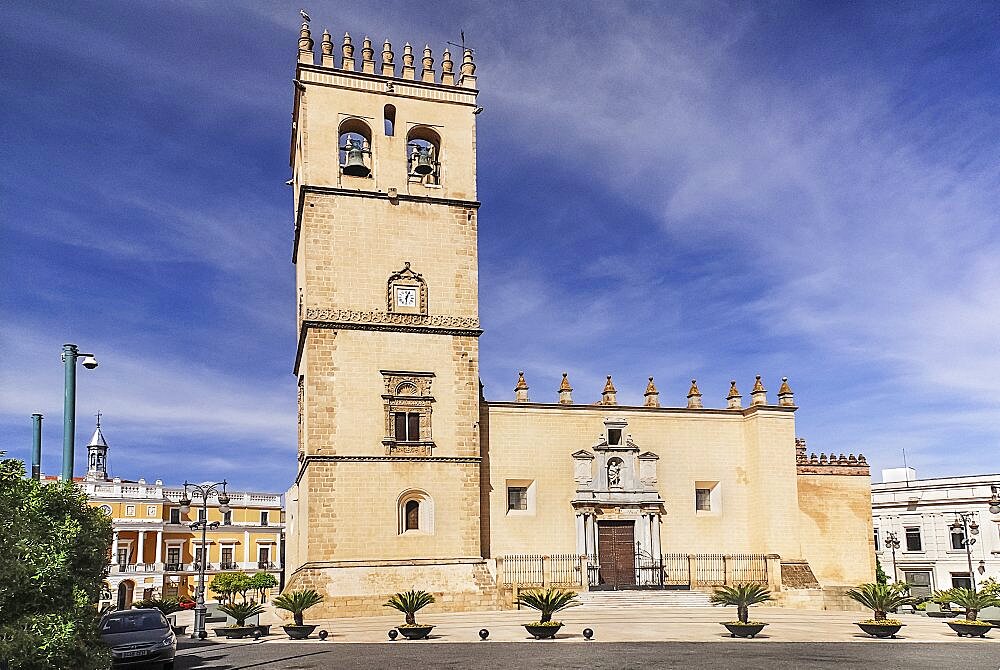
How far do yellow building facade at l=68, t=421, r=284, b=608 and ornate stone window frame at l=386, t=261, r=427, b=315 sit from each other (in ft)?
114

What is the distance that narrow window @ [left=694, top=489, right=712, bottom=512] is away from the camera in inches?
1238

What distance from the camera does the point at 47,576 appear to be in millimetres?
10664

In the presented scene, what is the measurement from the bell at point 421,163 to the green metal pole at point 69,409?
16.7 meters

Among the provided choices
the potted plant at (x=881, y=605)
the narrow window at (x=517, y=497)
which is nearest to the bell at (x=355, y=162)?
the narrow window at (x=517, y=497)

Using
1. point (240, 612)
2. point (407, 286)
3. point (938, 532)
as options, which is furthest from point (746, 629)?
point (938, 532)

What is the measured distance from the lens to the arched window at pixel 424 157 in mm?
29812

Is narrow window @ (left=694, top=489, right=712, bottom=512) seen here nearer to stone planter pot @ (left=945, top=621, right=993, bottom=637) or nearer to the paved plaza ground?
the paved plaza ground

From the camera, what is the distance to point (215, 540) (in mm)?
60656

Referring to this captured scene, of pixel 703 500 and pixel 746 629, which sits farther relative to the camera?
pixel 703 500

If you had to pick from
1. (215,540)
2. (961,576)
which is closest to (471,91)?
(961,576)

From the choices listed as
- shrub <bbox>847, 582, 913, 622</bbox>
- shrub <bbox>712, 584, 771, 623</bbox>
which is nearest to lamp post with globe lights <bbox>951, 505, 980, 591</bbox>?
shrub <bbox>847, 582, 913, 622</bbox>

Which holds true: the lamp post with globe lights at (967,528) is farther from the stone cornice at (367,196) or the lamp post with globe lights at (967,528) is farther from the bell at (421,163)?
the bell at (421,163)

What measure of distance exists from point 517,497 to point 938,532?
30.6 m

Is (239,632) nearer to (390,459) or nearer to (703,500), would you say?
(390,459)
